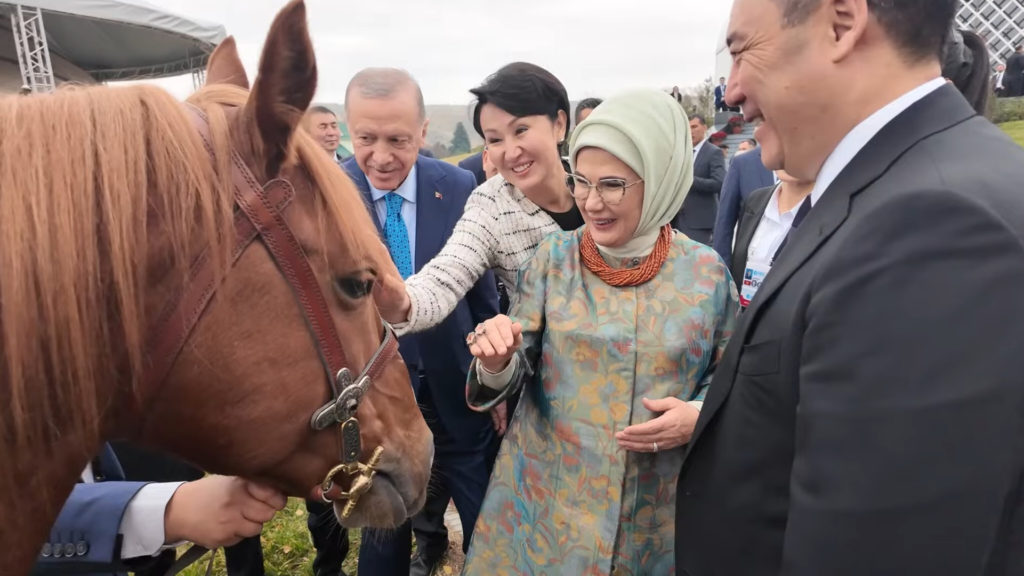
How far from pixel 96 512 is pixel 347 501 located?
0.52m

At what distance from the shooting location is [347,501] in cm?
132

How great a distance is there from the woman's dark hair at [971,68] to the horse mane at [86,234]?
1.91 meters

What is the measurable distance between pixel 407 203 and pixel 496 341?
1265 mm

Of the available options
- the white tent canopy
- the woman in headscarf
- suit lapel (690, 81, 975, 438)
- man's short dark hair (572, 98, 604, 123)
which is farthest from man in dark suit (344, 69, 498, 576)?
the white tent canopy

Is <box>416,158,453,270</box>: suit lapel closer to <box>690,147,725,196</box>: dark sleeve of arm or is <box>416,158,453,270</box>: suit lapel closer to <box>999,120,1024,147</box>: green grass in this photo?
<box>690,147,725,196</box>: dark sleeve of arm

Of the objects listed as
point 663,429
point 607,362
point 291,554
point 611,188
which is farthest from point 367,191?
point 291,554

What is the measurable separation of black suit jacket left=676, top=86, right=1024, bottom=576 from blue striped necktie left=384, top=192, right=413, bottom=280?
182 cm

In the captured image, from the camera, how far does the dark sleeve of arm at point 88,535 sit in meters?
1.20

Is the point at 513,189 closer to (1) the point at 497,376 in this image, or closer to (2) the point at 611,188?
(2) the point at 611,188

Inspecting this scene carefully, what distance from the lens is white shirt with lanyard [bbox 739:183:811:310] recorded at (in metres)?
2.48

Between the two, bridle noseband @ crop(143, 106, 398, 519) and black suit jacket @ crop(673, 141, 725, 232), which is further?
black suit jacket @ crop(673, 141, 725, 232)

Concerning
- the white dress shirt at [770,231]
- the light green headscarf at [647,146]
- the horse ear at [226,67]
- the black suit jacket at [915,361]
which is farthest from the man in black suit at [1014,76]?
the horse ear at [226,67]

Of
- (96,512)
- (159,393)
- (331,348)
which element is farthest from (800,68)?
(96,512)

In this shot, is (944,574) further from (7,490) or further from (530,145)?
(530,145)
